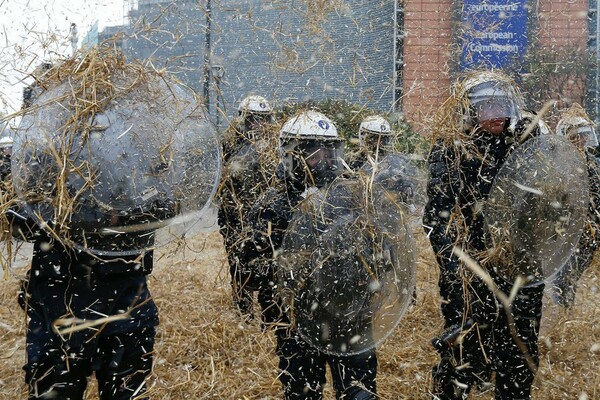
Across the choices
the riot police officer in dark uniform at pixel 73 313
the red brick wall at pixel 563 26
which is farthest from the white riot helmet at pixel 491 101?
the red brick wall at pixel 563 26

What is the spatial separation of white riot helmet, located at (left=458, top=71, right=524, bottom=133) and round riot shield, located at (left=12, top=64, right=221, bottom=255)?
5.46 feet

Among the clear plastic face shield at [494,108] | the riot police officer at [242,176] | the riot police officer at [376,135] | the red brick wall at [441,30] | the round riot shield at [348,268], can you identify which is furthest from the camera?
the red brick wall at [441,30]

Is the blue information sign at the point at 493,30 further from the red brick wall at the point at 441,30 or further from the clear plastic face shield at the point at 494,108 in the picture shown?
the clear plastic face shield at the point at 494,108

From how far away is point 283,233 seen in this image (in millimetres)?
3430

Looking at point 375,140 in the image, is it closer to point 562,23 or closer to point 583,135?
point 583,135

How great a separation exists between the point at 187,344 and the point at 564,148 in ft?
9.53

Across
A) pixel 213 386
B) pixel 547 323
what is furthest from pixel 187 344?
pixel 547 323

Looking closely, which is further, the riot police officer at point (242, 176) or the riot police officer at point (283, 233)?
the riot police officer at point (242, 176)

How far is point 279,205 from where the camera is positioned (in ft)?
11.6

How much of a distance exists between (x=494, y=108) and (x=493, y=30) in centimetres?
711

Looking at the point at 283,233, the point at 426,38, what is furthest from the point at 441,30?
the point at 283,233

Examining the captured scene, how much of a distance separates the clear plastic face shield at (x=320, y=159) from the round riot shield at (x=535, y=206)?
0.85 meters

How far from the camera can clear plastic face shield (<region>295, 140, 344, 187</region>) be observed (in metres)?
3.48

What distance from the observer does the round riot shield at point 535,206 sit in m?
3.57
